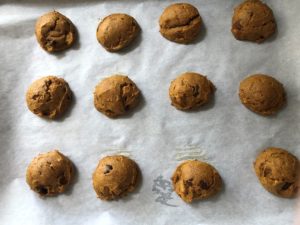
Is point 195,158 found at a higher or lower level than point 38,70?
lower

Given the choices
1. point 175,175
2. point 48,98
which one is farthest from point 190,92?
point 48,98

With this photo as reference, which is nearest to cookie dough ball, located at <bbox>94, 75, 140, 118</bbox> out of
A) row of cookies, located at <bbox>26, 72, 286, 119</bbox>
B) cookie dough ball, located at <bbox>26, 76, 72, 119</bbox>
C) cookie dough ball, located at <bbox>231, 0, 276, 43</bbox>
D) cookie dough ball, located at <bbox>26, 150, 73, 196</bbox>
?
row of cookies, located at <bbox>26, 72, 286, 119</bbox>

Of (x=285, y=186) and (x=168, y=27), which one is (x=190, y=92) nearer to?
(x=168, y=27)

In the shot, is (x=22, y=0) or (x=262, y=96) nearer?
(x=262, y=96)

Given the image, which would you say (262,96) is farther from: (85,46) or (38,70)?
(38,70)

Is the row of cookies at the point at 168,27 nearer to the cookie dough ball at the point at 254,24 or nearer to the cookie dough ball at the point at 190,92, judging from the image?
the cookie dough ball at the point at 254,24

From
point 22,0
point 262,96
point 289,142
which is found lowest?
point 289,142

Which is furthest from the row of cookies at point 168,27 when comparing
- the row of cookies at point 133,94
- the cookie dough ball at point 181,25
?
the row of cookies at point 133,94

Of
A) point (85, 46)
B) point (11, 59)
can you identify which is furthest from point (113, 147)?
point (11, 59)
